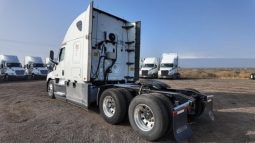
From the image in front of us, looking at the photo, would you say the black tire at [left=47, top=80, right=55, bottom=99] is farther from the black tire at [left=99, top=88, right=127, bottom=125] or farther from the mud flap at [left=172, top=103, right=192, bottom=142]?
the mud flap at [left=172, top=103, right=192, bottom=142]

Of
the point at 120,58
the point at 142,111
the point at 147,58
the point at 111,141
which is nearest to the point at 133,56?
the point at 120,58

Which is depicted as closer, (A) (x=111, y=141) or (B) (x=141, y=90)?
(A) (x=111, y=141)

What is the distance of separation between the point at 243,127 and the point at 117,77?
4739 mm

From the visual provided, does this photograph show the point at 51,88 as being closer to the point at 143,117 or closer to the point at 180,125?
the point at 143,117

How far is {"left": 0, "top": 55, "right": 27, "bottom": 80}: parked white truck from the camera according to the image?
27406 millimetres

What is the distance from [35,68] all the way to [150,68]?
16.5 m

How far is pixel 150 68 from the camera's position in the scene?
34.2 metres

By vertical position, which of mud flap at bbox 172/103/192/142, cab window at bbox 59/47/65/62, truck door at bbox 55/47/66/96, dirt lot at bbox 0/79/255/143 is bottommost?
dirt lot at bbox 0/79/255/143

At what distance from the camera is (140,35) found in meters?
9.13

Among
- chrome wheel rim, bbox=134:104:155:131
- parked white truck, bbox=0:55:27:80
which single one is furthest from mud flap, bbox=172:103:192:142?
parked white truck, bbox=0:55:27:80

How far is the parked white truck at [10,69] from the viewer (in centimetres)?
2741

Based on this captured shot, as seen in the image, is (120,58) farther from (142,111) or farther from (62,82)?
(142,111)

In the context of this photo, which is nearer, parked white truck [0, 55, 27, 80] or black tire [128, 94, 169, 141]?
black tire [128, 94, 169, 141]

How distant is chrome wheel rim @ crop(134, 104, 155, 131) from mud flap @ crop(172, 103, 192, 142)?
66 cm
